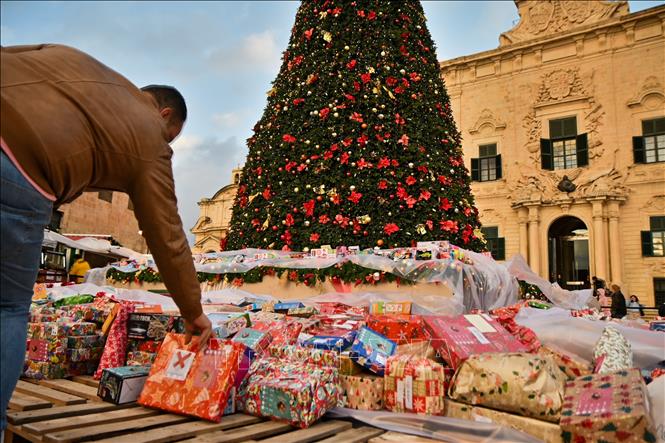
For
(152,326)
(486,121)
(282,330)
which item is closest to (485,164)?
(486,121)

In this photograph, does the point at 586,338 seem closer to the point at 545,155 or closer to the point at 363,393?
the point at 363,393

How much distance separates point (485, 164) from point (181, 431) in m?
18.7

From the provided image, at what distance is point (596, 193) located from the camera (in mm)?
16375

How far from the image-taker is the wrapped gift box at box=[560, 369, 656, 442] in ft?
6.53

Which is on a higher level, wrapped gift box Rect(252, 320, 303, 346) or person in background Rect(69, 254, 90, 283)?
person in background Rect(69, 254, 90, 283)

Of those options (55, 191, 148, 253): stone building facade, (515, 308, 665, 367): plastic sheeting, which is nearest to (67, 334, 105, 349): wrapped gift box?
(515, 308, 665, 367): plastic sheeting

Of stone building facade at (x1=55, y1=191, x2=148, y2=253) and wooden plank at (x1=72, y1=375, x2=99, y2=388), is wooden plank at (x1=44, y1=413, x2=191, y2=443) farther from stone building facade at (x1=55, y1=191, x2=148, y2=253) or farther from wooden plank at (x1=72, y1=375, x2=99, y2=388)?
stone building facade at (x1=55, y1=191, x2=148, y2=253)

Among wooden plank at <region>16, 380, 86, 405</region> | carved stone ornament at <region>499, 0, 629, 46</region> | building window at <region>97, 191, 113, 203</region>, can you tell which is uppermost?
carved stone ornament at <region>499, 0, 629, 46</region>

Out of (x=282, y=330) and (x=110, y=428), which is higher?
(x=282, y=330)

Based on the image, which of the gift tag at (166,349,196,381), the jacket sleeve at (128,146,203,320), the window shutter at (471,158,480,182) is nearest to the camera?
the jacket sleeve at (128,146,203,320)

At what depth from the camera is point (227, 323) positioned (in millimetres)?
3377

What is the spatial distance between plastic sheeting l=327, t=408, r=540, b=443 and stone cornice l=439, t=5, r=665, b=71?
1517 centimetres

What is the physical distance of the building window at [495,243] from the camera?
18.1 meters

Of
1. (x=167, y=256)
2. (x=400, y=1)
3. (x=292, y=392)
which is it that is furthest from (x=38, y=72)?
(x=400, y=1)
